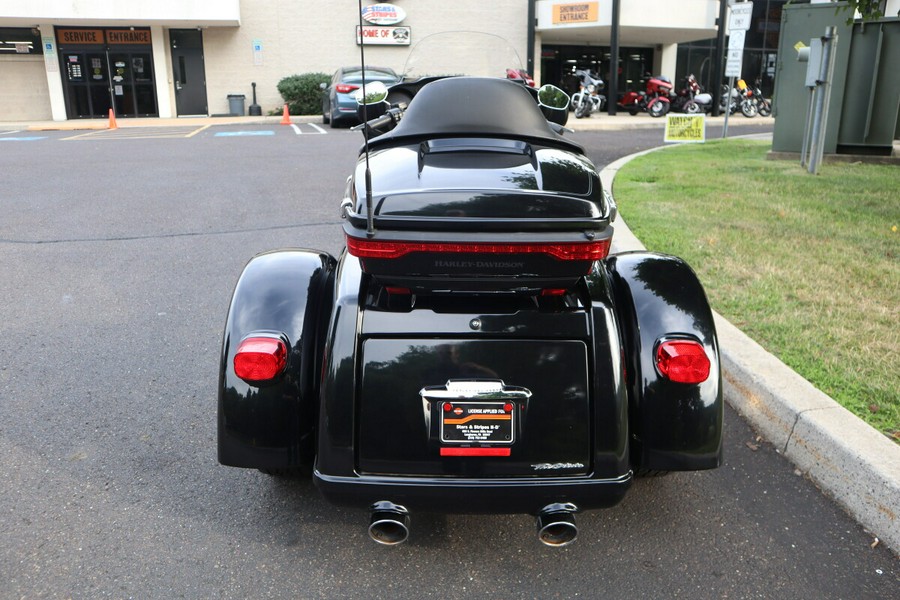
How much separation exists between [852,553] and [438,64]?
3.88 metres

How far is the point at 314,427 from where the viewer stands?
101 inches

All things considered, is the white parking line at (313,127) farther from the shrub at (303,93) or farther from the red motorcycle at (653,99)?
the red motorcycle at (653,99)

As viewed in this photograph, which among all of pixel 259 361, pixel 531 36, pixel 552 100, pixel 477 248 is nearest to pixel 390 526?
pixel 259 361

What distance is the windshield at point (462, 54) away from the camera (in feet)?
14.3

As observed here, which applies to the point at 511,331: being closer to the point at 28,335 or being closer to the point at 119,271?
the point at 28,335

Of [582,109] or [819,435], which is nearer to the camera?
[819,435]

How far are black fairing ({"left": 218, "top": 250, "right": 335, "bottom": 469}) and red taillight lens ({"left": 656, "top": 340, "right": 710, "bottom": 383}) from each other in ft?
3.87

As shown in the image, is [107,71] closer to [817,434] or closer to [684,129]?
[684,129]

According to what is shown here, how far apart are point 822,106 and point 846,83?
1.73 metres

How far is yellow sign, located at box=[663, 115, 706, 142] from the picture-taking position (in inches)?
561

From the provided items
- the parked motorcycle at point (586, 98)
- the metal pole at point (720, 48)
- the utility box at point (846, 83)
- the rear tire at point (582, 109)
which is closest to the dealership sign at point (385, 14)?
the parked motorcycle at point (586, 98)

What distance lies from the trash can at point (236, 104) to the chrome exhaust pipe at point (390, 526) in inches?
1037

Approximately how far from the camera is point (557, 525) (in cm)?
227

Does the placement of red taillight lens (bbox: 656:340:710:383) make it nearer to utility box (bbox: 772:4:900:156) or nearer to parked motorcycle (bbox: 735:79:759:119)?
utility box (bbox: 772:4:900:156)
